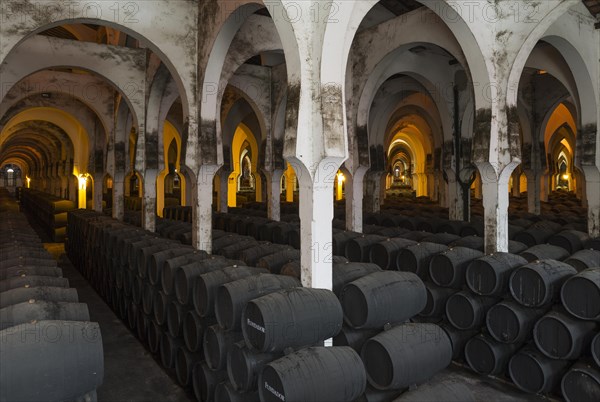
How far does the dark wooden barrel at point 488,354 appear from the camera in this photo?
6148 millimetres

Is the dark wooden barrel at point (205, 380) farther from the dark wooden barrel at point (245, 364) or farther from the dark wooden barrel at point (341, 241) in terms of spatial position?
the dark wooden barrel at point (341, 241)

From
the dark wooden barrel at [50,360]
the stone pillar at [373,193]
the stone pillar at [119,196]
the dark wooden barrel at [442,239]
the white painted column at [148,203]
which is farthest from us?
the stone pillar at [373,193]

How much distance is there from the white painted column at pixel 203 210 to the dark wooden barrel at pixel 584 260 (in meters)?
7.61

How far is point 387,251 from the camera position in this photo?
27.0ft

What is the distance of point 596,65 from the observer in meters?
11.0

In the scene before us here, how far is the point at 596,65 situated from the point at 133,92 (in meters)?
13.2

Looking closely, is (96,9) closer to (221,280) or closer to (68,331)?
(221,280)

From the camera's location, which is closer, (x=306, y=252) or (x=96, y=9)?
(x=306, y=252)

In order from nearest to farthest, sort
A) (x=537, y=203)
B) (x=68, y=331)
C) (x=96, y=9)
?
1. (x=68, y=331)
2. (x=96, y=9)
3. (x=537, y=203)

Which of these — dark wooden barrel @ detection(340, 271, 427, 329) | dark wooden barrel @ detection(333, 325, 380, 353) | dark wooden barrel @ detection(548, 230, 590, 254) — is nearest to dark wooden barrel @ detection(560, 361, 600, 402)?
dark wooden barrel @ detection(340, 271, 427, 329)

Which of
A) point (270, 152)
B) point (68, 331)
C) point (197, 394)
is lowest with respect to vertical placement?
point (197, 394)

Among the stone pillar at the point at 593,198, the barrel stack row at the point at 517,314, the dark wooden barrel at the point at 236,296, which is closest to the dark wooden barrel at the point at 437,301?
the barrel stack row at the point at 517,314

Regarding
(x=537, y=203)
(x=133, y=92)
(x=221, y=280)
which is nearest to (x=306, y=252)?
(x=221, y=280)

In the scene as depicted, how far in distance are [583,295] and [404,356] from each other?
2.74 m
